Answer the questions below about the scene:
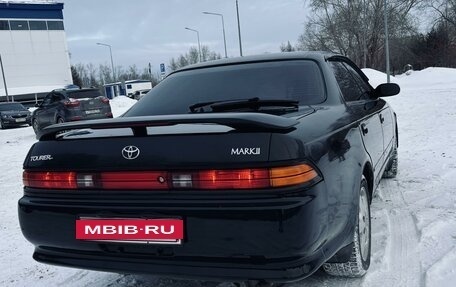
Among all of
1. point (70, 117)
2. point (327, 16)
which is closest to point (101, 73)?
point (327, 16)

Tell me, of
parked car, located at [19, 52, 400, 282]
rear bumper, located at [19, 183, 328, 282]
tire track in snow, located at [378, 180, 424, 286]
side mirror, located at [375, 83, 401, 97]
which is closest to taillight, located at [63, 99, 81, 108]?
tire track in snow, located at [378, 180, 424, 286]

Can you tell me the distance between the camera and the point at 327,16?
154ft

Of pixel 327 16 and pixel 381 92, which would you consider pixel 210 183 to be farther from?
pixel 327 16

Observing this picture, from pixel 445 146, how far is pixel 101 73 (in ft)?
321

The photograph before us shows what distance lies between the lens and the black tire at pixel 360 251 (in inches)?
111

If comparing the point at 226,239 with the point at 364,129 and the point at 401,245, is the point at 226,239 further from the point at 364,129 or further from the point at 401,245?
the point at 401,245

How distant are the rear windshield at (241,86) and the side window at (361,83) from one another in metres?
0.93

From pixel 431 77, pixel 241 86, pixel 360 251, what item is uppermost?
pixel 241 86

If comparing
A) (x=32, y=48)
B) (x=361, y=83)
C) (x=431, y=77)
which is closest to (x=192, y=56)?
(x=32, y=48)

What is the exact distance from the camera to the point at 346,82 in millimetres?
3744

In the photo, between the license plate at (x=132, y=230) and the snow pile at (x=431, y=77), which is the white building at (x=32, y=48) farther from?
the license plate at (x=132, y=230)

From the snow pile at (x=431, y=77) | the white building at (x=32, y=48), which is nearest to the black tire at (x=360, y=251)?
the snow pile at (x=431, y=77)

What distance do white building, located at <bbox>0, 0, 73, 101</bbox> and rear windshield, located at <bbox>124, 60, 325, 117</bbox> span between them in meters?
55.4

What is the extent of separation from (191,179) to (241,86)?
1285 mm
